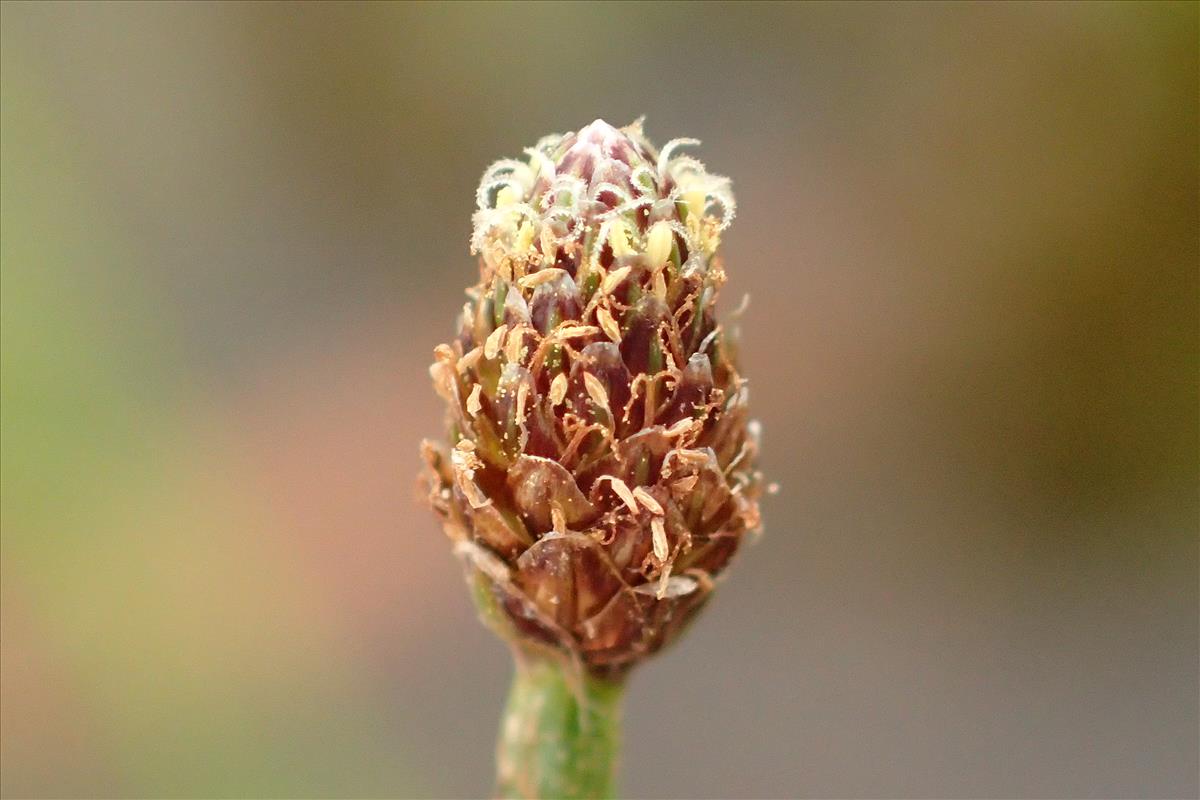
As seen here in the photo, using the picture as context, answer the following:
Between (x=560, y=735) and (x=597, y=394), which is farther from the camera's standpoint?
(x=560, y=735)

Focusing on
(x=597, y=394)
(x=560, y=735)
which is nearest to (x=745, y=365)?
(x=560, y=735)

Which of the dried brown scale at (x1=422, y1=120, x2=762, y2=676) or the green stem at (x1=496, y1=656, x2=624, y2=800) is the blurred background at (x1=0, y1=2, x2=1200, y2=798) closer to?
the green stem at (x1=496, y1=656, x2=624, y2=800)

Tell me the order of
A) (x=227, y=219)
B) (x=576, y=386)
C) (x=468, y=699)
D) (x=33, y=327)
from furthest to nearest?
(x=227, y=219), (x=468, y=699), (x=33, y=327), (x=576, y=386)

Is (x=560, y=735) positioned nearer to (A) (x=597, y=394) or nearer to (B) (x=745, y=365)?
(A) (x=597, y=394)

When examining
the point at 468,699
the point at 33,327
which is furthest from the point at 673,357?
the point at 33,327

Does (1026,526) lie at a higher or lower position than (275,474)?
lower

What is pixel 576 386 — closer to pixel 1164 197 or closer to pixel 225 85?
pixel 225 85
